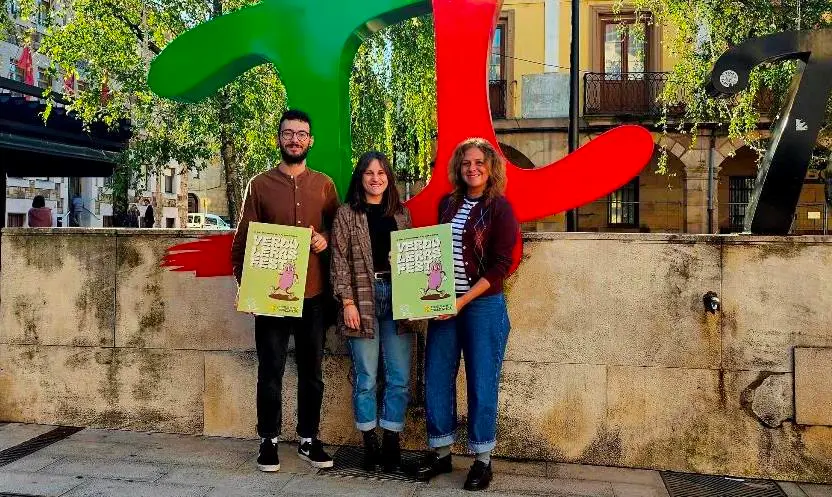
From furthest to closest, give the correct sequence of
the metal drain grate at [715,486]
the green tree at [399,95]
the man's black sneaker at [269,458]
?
the green tree at [399,95] → the man's black sneaker at [269,458] → the metal drain grate at [715,486]

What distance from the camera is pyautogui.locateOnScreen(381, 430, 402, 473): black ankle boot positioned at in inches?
175

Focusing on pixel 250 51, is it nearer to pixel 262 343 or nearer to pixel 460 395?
pixel 262 343

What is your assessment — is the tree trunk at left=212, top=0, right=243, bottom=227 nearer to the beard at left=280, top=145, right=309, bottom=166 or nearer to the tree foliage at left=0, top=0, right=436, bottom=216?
the tree foliage at left=0, top=0, right=436, bottom=216

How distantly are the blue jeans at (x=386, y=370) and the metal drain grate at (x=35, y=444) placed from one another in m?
2.11

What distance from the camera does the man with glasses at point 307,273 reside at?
4.37 m

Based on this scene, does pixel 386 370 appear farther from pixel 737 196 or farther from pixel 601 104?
pixel 737 196

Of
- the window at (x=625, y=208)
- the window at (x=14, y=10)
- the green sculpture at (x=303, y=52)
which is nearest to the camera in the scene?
the green sculpture at (x=303, y=52)

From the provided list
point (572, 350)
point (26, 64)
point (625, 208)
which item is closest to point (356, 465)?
point (572, 350)

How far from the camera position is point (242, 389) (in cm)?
518

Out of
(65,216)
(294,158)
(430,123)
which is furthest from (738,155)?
(65,216)

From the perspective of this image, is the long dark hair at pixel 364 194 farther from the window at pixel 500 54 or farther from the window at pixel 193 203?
the window at pixel 193 203

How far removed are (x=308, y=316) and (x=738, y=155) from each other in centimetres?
1979

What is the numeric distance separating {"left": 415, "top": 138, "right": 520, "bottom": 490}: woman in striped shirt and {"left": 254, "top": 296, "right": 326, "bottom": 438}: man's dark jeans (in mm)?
652

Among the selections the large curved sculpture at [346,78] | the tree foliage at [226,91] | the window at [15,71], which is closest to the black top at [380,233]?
the large curved sculpture at [346,78]
